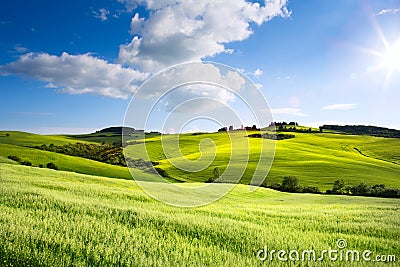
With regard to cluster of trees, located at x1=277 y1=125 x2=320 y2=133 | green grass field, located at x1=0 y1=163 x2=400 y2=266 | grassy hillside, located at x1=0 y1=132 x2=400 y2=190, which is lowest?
grassy hillside, located at x1=0 y1=132 x2=400 y2=190

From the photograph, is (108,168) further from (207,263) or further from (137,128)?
(207,263)

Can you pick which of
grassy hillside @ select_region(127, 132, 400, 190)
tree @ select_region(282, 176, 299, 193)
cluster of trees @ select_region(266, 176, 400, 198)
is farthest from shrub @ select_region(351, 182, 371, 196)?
tree @ select_region(282, 176, 299, 193)

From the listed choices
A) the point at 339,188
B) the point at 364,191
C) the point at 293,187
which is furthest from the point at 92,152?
the point at 364,191

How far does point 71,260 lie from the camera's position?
5660 millimetres

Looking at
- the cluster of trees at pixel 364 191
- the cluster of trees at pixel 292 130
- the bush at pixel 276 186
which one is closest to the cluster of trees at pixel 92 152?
the bush at pixel 276 186

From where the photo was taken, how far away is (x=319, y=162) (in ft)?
259

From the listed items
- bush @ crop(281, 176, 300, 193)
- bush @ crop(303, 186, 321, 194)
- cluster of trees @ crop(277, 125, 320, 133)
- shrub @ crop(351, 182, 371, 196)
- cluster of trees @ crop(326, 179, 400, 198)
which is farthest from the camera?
cluster of trees @ crop(277, 125, 320, 133)

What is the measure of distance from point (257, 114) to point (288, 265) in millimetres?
6651

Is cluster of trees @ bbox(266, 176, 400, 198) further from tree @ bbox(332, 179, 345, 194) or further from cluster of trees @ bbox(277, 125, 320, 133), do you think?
cluster of trees @ bbox(277, 125, 320, 133)

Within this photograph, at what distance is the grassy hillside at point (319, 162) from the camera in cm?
6450

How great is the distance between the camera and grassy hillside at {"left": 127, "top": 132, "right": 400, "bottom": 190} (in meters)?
64.5

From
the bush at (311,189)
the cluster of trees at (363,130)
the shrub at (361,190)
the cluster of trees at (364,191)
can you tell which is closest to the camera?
the cluster of trees at (364,191)

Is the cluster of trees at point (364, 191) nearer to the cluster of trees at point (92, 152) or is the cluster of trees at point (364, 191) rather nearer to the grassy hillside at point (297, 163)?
the grassy hillside at point (297, 163)

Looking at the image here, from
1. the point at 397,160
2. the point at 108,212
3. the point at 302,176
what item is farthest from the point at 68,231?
the point at 397,160
